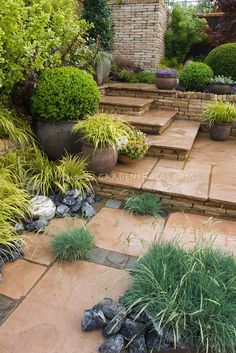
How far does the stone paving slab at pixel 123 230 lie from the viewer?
2176mm

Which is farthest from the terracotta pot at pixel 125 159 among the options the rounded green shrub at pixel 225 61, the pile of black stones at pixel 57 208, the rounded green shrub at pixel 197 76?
the rounded green shrub at pixel 225 61

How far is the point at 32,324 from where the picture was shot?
60.4 inches

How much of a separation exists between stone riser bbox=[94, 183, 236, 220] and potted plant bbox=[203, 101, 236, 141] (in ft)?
6.59

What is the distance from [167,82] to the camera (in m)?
5.04

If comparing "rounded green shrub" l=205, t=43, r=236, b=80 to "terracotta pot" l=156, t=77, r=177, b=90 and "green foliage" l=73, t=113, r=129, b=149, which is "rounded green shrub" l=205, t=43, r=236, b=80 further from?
"green foliage" l=73, t=113, r=129, b=149

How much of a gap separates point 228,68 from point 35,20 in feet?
12.0

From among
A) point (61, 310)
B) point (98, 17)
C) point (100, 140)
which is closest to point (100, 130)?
point (100, 140)

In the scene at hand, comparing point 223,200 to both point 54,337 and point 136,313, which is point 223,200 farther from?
point 54,337

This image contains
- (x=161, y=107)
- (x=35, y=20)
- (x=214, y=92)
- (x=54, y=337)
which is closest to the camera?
(x=54, y=337)

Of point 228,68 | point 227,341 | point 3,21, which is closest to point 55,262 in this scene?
point 227,341

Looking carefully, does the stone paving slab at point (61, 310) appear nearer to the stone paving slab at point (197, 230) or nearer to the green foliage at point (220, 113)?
the stone paving slab at point (197, 230)

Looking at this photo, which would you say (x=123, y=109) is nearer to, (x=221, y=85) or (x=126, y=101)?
(x=126, y=101)

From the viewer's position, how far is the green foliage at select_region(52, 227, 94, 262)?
6.57 feet

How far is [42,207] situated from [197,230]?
4.37 feet
